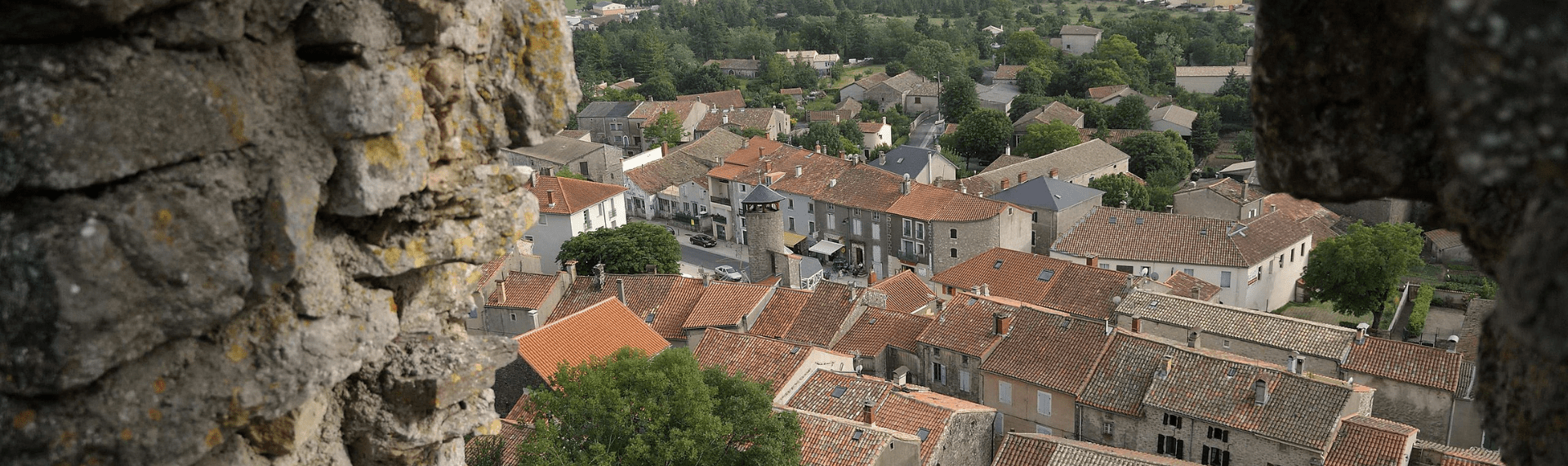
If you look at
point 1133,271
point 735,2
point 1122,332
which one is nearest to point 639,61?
point 735,2

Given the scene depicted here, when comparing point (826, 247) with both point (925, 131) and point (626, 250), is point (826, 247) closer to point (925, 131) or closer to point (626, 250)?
point (626, 250)

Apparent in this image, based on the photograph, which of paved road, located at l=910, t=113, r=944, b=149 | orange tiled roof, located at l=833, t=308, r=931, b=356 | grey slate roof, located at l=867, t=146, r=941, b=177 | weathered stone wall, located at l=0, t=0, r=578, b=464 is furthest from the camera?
paved road, located at l=910, t=113, r=944, b=149

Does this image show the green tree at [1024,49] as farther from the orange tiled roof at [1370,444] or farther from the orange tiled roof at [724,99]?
the orange tiled roof at [1370,444]

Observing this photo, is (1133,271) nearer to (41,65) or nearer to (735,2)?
(41,65)

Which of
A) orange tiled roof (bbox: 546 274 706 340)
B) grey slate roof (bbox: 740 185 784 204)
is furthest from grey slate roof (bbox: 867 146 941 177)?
orange tiled roof (bbox: 546 274 706 340)

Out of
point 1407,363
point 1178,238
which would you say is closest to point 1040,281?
point 1178,238

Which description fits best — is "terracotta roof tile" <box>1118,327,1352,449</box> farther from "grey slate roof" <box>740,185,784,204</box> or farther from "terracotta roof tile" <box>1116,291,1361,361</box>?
"grey slate roof" <box>740,185,784,204</box>
